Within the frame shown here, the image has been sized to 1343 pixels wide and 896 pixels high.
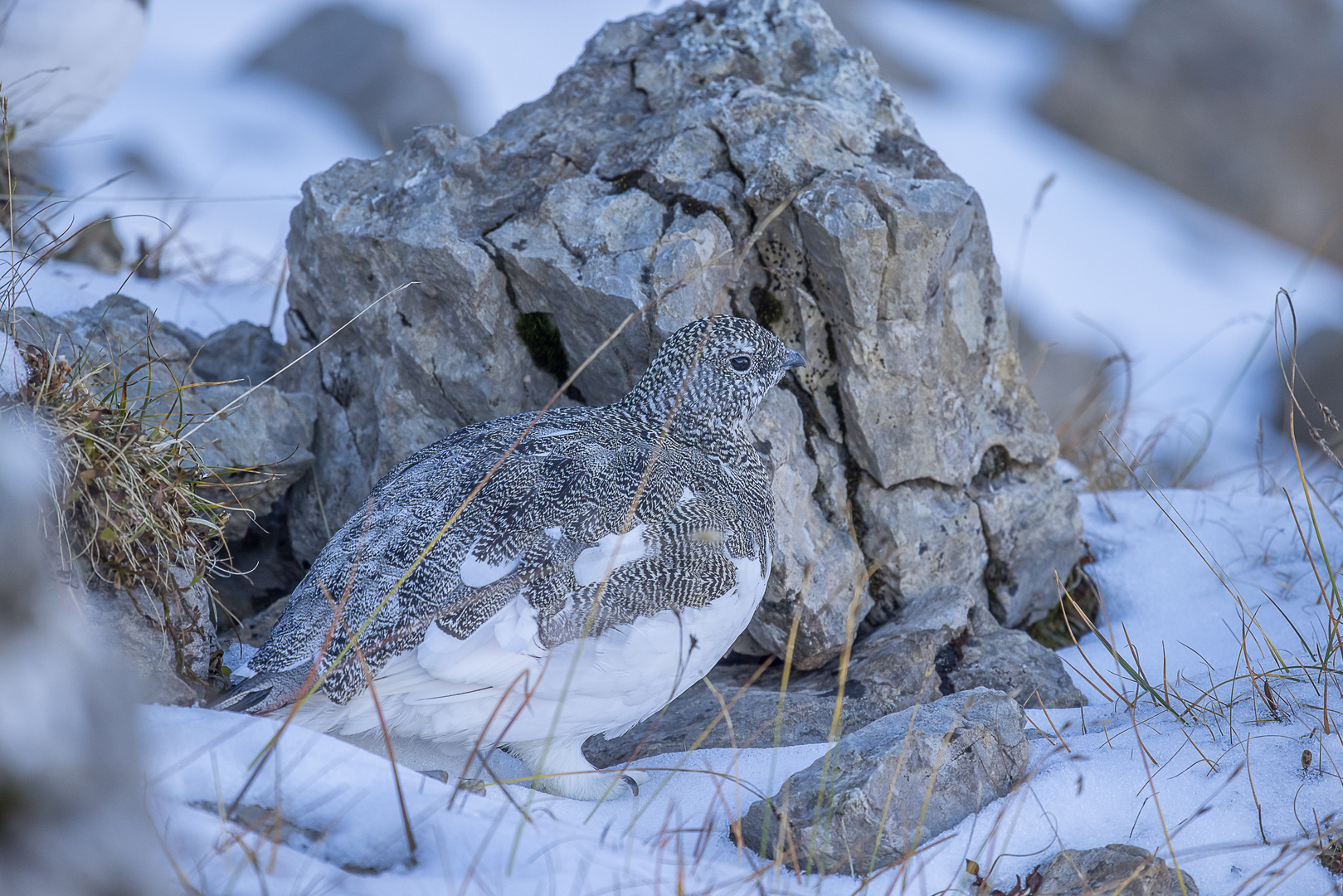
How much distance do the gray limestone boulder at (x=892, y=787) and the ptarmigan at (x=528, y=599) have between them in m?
0.41

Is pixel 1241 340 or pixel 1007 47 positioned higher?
pixel 1007 47

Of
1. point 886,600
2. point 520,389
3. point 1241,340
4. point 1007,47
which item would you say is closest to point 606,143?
point 520,389

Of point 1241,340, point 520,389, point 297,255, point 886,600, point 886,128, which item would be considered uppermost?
point 886,128

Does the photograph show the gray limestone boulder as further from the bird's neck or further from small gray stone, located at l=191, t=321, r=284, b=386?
small gray stone, located at l=191, t=321, r=284, b=386

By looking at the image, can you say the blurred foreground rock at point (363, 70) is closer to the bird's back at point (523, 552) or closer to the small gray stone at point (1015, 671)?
the bird's back at point (523, 552)

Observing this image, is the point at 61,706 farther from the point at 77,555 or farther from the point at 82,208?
the point at 82,208

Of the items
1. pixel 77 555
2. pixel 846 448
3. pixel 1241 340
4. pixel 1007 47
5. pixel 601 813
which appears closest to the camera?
pixel 77 555

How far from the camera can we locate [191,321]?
189 inches

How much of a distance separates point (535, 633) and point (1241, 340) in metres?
12.5

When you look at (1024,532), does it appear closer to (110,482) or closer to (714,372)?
(714,372)

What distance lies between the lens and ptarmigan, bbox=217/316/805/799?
234cm

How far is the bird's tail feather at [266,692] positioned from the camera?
225cm

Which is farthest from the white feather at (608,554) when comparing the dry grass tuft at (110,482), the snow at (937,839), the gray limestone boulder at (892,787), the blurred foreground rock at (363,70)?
the blurred foreground rock at (363,70)

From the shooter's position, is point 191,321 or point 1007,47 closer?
point 191,321
